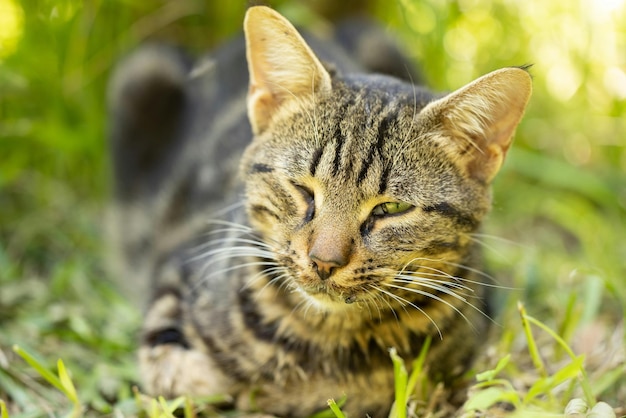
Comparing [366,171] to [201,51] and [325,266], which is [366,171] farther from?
[201,51]

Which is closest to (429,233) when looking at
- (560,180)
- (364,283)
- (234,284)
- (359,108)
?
(364,283)

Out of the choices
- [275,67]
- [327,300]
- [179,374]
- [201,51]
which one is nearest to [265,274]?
[327,300]

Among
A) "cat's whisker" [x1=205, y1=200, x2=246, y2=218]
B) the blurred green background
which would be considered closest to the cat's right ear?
"cat's whisker" [x1=205, y1=200, x2=246, y2=218]

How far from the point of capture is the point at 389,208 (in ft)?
5.05

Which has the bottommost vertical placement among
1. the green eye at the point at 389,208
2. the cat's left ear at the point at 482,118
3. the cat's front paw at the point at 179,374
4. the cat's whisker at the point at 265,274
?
the cat's front paw at the point at 179,374

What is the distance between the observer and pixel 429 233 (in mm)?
1547

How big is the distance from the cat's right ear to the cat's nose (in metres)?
0.46

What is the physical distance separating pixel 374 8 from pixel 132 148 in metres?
1.42

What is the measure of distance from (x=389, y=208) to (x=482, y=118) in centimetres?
31

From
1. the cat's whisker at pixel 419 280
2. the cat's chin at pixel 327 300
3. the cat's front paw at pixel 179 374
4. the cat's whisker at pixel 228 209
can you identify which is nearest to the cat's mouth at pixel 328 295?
the cat's chin at pixel 327 300

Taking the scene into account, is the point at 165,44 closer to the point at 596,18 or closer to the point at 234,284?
the point at 234,284

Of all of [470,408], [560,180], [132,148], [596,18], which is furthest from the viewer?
[596,18]

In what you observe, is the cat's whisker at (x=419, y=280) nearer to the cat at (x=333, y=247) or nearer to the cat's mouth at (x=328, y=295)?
the cat at (x=333, y=247)

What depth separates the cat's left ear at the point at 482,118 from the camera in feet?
5.01
